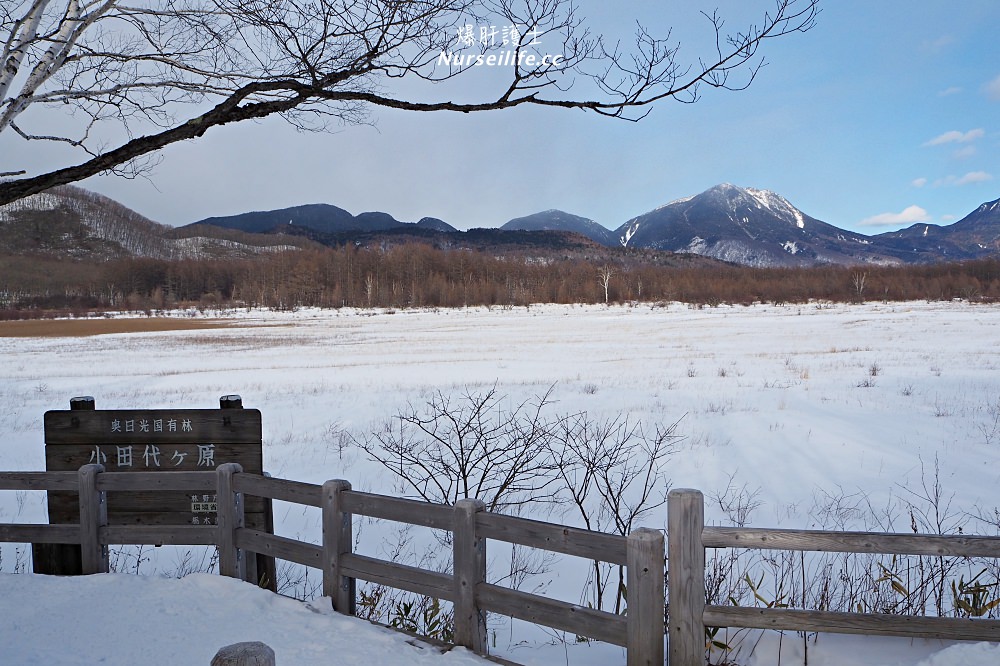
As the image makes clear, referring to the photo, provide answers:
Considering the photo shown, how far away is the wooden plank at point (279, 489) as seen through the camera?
16.1 feet

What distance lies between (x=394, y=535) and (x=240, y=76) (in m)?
5.82

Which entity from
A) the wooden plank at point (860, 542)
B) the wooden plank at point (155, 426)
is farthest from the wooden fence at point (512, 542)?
the wooden plank at point (155, 426)

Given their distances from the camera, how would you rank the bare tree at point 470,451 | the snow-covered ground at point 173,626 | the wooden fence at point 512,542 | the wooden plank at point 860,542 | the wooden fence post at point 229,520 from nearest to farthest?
the wooden plank at point 860,542 < the wooden fence at point 512,542 < the snow-covered ground at point 173,626 < the wooden fence post at point 229,520 < the bare tree at point 470,451

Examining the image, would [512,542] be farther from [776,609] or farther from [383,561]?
[776,609]

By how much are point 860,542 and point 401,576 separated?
293cm

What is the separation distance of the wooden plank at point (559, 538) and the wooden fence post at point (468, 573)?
113 mm

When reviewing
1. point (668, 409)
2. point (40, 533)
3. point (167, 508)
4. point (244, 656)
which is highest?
point (244, 656)

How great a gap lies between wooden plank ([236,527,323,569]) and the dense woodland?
92.0m

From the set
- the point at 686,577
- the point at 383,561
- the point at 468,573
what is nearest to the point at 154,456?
the point at 383,561

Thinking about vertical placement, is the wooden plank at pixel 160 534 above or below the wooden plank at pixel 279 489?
below

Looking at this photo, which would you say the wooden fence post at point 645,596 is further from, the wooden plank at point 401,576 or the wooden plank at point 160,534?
the wooden plank at point 160,534

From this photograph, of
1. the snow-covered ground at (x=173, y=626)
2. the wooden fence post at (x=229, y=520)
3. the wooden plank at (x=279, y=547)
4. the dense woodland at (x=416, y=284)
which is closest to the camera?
the snow-covered ground at (x=173, y=626)

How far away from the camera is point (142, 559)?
727 centimetres

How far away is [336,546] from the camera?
4.88 metres
